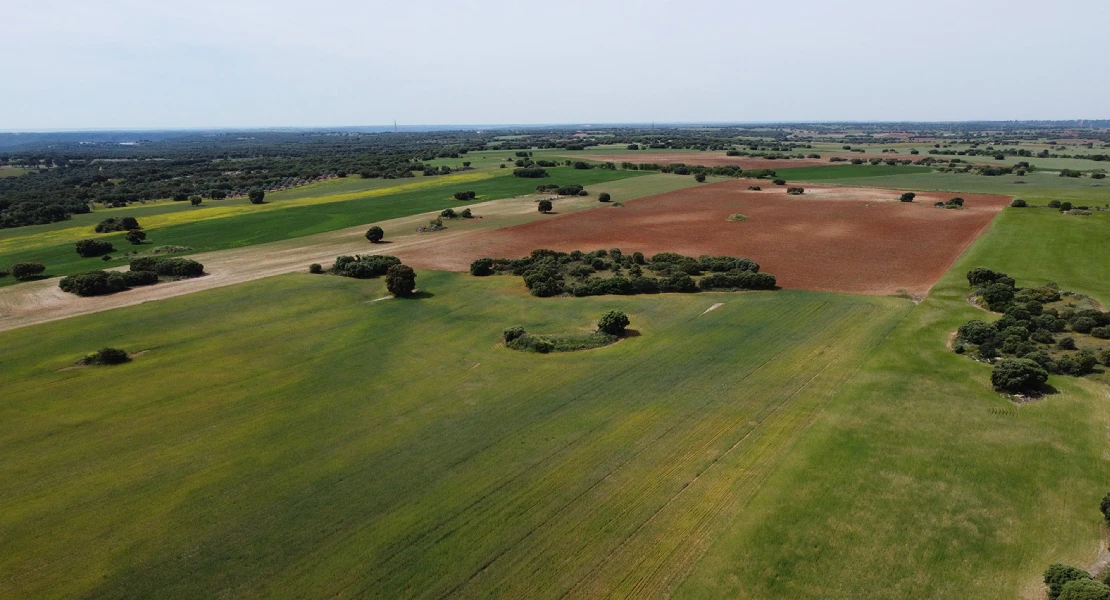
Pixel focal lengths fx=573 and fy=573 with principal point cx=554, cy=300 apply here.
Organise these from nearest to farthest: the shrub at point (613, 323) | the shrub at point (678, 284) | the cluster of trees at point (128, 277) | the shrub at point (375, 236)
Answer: the shrub at point (613, 323), the shrub at point (678, 284), the cluster of trees at point (128, 277), the shrub at point (375, 236)

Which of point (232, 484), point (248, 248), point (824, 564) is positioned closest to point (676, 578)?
point (824, 564)

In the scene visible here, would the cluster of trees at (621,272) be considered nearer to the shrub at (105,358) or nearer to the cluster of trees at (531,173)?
the shrub at (105,358)

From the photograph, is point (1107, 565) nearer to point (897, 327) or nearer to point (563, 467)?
point (563, 467)

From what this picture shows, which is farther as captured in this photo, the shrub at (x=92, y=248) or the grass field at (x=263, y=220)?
the grass field at (x=263, y=220)

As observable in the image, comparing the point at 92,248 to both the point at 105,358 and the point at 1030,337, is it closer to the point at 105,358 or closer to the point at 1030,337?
the point at 105,358

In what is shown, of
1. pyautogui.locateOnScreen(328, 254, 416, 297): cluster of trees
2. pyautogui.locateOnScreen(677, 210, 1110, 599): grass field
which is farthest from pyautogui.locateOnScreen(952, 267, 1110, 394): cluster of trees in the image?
pyautogui.locateOnScreen(328, 254, 416, 297): cluster of trees

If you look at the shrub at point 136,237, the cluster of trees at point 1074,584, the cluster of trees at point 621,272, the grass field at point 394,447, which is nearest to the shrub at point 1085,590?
the cluster of trees at point 1074,584
